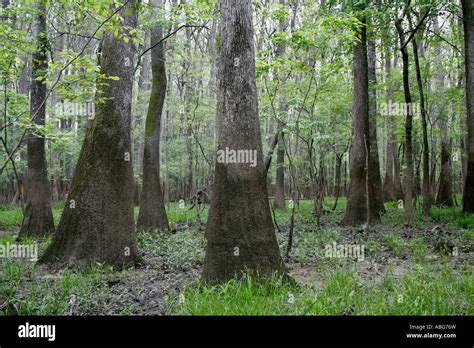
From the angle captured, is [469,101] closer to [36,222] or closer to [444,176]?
[444,176]

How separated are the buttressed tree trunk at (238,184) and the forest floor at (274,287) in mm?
301

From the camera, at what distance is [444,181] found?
50.5ft

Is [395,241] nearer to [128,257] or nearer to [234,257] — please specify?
[234,257]

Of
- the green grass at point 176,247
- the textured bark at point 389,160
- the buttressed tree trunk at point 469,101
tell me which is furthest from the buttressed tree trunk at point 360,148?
the textured bark at point 389,160

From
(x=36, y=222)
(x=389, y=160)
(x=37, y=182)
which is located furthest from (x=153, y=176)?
(x=389, y=160)

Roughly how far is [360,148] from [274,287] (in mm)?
7707

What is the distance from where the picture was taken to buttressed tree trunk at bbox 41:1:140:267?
6.43 metres

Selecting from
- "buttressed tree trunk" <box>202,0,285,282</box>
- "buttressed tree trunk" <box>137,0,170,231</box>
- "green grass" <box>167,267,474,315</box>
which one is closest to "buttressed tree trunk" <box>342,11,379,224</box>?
"buttressed tree trunk" <box>137,0,170,231</box>

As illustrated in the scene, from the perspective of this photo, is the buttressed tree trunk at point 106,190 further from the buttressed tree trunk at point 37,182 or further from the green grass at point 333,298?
the buttressed tree trunk at point 37,182

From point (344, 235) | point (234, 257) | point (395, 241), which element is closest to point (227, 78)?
point (234, 257)

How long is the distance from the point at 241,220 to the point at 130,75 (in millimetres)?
3835

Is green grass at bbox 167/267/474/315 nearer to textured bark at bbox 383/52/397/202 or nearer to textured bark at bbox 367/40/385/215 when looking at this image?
textured bark at bbox 367/40/385/215

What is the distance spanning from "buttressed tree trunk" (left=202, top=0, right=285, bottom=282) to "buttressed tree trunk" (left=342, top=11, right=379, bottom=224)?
22.7 feet

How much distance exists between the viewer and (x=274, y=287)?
4680mm
